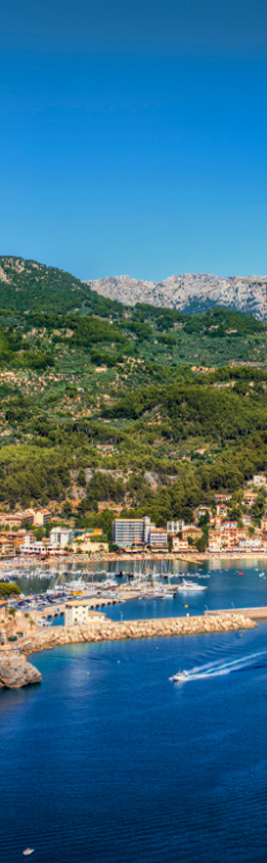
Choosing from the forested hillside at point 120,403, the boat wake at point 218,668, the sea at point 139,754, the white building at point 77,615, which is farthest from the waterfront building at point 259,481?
the boat wake at point 218,668

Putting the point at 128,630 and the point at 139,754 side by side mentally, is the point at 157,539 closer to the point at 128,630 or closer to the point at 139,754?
the point at 128,630

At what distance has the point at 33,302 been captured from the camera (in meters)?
112

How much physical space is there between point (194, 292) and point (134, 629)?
124450 millimetres

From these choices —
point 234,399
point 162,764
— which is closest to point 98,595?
point 162,764

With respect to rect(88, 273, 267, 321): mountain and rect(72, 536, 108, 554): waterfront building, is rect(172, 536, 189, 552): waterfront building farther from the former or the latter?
rect(88, 273, 267, 321): mountain

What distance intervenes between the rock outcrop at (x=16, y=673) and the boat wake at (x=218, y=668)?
3954 mm

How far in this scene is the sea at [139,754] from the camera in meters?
17.5

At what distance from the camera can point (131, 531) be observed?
59875 millimetres

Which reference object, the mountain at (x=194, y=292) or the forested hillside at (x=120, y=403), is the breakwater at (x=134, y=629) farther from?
the mountain at (x=194, y=292)

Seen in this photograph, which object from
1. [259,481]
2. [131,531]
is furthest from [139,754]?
[259,481]

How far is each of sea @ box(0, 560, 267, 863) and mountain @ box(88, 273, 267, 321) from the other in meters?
118

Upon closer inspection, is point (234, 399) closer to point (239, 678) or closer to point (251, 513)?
point (251, 513)

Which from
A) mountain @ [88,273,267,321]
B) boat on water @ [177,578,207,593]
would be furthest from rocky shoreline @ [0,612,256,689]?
mountain @ [88,273,267,321]

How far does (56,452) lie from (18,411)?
33.6 ft
